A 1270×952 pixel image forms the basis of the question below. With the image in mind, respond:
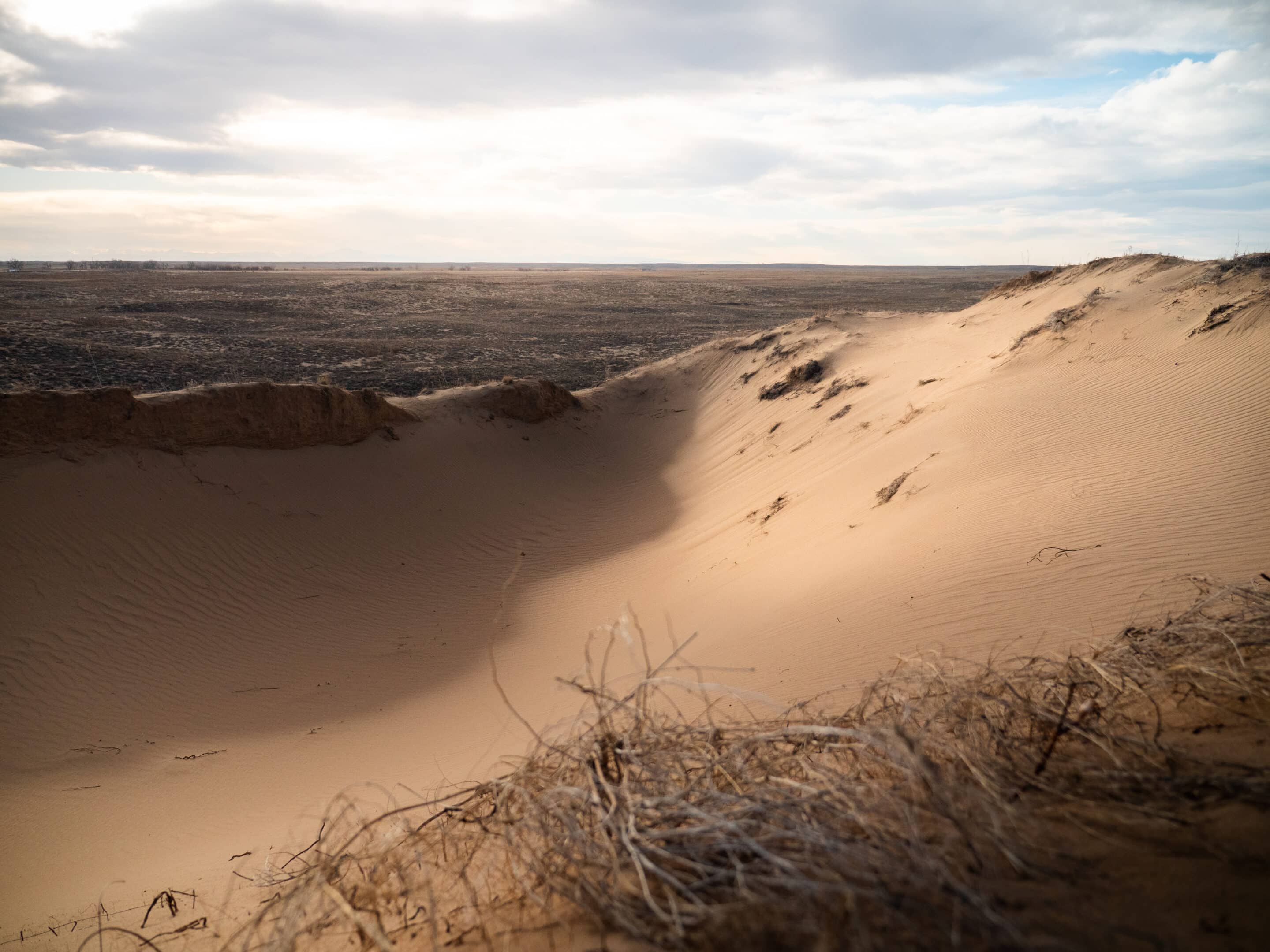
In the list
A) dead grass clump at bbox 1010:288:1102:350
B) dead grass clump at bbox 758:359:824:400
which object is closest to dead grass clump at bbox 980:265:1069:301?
dead grass clump at bbox 1010:288:1102:350

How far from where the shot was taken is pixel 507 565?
10.4m

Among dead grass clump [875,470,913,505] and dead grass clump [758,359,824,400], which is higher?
dead grass clump [758,359,824,400]

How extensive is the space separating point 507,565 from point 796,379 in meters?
8.17

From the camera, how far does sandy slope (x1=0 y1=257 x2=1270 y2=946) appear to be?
505 centimetres

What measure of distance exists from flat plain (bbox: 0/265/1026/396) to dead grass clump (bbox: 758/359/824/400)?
27.6 ft

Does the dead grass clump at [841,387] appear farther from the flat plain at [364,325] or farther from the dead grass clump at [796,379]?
the flat plain at [364,325]

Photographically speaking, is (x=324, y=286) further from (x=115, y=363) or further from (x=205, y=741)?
(x=205, y=741)

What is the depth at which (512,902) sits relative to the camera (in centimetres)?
222

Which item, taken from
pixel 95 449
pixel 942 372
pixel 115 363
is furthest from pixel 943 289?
pixel 95 449

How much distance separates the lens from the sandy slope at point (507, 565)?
5.05m

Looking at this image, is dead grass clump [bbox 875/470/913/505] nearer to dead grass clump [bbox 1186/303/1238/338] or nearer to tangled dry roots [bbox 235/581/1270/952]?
dead grass clump [bbox 1186/303/1238/338]

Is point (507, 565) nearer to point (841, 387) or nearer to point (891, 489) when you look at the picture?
point (891, 489)

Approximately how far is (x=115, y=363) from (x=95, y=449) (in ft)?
49.0

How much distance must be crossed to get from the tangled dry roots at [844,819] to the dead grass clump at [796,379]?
1253cm
